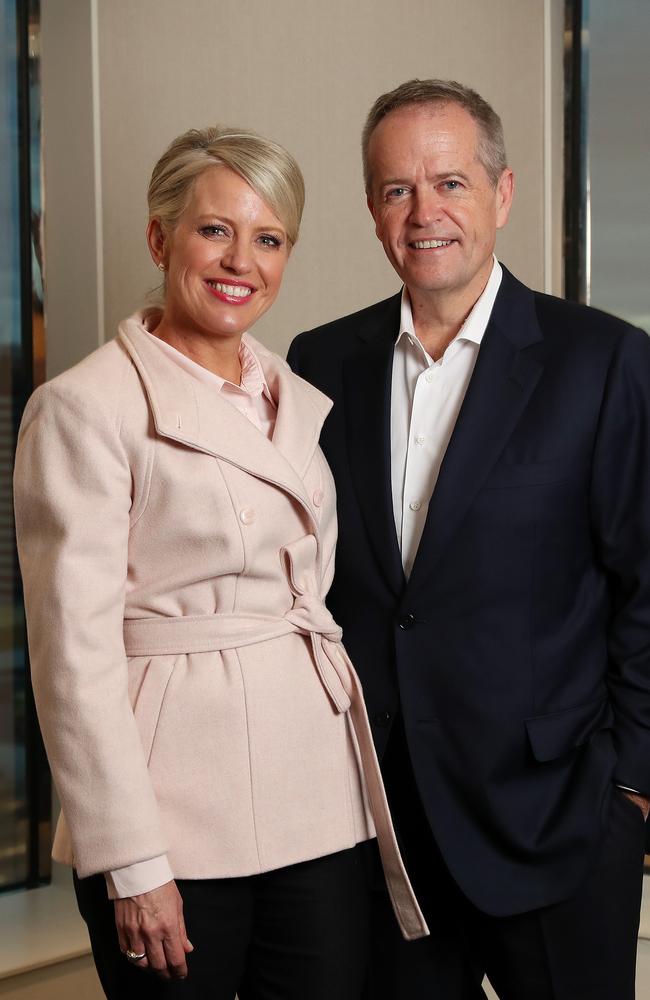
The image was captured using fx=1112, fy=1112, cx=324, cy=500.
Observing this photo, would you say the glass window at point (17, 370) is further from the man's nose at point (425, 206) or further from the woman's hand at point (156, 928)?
the woman's hand at point (156, 928)

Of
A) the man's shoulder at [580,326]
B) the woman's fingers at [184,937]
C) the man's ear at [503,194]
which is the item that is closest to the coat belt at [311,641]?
the woman's fingers at [184,937]

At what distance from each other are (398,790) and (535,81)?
1778 mm

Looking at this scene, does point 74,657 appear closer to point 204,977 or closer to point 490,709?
point 204,977

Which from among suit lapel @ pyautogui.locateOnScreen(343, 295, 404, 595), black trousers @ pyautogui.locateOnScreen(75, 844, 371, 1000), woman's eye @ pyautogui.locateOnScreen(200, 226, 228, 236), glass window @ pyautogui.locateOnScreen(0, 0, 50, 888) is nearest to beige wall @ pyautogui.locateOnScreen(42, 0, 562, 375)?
glass window @ pyautogui.locateOnScreen(0, 0, 50, 888)

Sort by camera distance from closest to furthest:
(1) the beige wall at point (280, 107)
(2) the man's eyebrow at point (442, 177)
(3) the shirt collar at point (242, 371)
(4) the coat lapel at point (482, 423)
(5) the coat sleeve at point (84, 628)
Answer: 1. (5) the coat sleeve at point (84, 628)
2. (3) the shirt collar at point (242, 371)
3. (4) the coat lapel at point (482, 423)
4. (2) the man's eyebrow at point (442, 177)
5. (1) the beige wall at point (280, 107)

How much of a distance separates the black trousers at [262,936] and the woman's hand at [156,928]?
5 cm

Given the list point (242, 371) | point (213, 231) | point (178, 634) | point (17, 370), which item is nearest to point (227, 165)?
point (213, 231)

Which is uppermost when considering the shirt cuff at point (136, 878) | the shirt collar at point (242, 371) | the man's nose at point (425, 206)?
the man's nose at point (425, 206)

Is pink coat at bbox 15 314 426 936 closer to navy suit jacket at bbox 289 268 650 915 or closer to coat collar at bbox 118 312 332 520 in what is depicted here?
coat collar at bbox 118 312 332 520

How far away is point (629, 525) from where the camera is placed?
1.77 meters

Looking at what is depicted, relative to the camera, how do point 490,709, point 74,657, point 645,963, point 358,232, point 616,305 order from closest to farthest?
1. point 74,657
2. point 490,709
3. point 645,963
4. point 616,305
5. point 358,232

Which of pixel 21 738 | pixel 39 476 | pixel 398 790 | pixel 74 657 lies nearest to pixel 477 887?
pixel 398 790

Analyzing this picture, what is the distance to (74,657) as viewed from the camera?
4.70 feet

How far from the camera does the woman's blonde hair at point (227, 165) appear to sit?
64.0 inches
